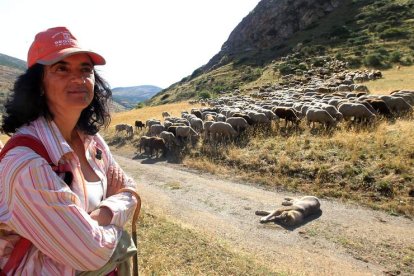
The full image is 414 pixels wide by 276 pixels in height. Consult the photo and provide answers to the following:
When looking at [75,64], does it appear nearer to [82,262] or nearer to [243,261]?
[82,262]

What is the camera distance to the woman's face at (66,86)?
2650mm

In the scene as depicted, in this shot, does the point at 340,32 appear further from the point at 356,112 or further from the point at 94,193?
the point at 94,193

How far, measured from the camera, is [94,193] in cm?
270

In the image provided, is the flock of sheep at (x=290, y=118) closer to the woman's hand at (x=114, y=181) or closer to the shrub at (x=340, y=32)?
the woman's hand at (x=114, y=181)

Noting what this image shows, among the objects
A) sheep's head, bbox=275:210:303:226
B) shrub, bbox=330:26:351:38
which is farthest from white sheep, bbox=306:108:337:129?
shrub, bbox=330:26:351:38

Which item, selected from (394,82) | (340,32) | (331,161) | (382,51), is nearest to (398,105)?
(331,161)

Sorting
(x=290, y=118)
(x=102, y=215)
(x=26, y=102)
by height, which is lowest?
(x=290, y=118)

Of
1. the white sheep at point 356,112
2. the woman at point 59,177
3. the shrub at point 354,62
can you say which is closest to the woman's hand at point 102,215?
the woman at point 59,177

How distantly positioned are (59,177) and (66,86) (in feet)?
2.44

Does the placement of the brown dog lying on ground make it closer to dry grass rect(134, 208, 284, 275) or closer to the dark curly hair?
dry grass rect(134, 208, 284, 275)

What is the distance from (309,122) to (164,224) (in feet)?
42.9

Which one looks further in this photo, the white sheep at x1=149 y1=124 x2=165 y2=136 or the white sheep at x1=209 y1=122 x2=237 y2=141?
the white sheep at x1=149 y1=124 x2=165 y2=136

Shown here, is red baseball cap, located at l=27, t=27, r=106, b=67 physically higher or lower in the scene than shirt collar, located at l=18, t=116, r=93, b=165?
higher

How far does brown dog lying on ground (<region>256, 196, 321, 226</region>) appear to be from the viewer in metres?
11.4
